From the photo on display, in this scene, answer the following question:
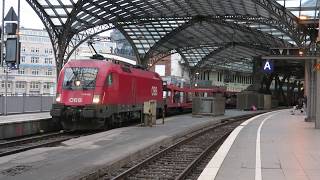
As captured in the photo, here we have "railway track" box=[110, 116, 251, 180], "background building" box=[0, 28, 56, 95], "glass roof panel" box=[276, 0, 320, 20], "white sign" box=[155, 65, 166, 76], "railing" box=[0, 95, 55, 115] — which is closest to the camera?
"railway track" box=[110, 116, 251, 180]

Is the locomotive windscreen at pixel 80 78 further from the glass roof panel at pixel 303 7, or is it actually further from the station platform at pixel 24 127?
the glass roof panel at pixel 303 7

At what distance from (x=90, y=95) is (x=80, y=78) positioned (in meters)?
1.10

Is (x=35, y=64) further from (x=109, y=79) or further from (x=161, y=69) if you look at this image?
(x=109, y=79)

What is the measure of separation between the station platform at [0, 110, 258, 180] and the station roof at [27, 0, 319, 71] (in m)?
18.8

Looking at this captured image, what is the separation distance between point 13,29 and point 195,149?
825 cm

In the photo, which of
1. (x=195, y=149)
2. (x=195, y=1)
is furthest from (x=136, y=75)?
(x=195, y=1)

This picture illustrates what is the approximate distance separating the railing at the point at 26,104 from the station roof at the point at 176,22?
1163 centimetres

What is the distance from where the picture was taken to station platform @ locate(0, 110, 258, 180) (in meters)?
10.9

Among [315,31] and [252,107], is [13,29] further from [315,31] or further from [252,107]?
[252,107]

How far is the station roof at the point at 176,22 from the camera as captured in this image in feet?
153

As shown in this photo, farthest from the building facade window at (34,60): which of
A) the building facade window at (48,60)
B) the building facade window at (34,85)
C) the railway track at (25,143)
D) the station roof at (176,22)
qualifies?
the railway track at (25,143)

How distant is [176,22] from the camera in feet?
213

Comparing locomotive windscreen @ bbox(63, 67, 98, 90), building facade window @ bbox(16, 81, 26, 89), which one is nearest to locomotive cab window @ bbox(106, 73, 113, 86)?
locomotive windscreen @ bbox(63, 67, 98, 90)

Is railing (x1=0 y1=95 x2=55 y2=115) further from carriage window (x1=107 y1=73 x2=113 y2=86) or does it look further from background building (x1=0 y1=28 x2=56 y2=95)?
background building (x1=0 y1=28 x2=56 y2=95)
